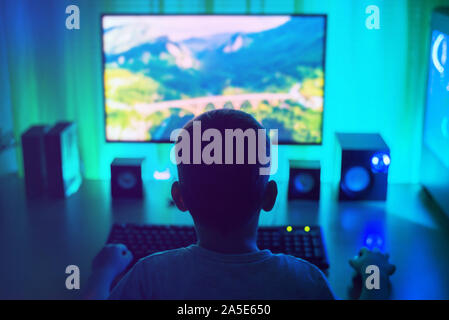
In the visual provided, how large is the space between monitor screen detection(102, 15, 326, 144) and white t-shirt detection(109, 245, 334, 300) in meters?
0.84

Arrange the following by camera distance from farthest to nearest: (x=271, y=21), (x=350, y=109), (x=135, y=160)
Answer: (x=350, y=109) < (x=135, y=160) < (x=271, y=21)

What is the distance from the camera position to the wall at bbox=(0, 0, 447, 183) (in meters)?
1.86

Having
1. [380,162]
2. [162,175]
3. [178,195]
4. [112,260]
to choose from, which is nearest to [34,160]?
[162,175]

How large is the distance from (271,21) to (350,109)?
1.40ft

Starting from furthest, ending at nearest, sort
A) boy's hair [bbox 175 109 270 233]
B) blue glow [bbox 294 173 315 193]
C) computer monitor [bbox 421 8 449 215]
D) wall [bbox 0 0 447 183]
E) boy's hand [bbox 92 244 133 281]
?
wall [bbox 0 0 447 183], blue glow [bbox 294 173 315 193], computer monitor [bbox 421 8 449 215], boy's hand [bbox 92 244 133 281], boy's hair [bbox 175 109 270 233]

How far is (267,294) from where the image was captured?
922mm

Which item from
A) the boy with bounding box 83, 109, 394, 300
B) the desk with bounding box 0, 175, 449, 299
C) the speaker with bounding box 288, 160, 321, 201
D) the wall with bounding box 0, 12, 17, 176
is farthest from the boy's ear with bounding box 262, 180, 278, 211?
the wall with bounding box 0, 12, 17, 176

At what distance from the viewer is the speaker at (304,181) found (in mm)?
1726

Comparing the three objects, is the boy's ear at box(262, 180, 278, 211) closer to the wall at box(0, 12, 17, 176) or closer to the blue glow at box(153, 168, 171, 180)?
the blue glow at box(153, 168, 171, 180)

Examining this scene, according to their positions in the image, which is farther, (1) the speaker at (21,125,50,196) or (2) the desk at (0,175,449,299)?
(1) the speaker at (21,125,50,196)

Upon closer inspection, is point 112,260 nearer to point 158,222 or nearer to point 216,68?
point 158,222

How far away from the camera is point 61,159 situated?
174 cm

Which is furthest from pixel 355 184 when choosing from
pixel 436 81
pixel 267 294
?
pixel 267 294

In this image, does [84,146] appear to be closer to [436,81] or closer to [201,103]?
[201,103]
